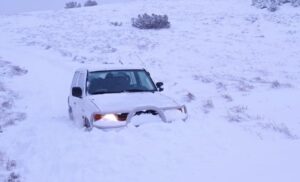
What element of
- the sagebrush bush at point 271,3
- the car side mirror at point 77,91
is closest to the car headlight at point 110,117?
the car side mirror at point 77,91

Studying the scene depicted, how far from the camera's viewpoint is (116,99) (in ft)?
27.9

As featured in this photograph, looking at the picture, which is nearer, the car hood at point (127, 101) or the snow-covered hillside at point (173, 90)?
the snow-covered hillside at point (173, 90)

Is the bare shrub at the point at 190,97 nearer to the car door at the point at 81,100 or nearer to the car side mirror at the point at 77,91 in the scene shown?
the car door at the point at 81,100

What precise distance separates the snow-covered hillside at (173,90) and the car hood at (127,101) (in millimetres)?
543

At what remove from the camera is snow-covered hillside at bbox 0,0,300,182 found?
651cm

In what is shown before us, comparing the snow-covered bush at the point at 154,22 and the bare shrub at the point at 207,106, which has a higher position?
the bare shrub at the point at 207,106

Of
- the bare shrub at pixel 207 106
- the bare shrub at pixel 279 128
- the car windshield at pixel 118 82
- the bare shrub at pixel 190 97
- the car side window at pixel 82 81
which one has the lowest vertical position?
the bare shrub at pixel 190 97

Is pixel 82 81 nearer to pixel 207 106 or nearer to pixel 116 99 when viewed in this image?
pixel 116 99

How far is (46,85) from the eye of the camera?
1923 cm

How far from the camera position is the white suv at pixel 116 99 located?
7852mm

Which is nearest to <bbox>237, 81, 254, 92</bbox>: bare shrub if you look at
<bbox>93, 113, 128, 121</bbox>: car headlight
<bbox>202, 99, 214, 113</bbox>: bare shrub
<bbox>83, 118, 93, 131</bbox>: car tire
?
<bbox>202, 99, 214, 113</bbox>: bare shrub

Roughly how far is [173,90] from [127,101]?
9.72 meters

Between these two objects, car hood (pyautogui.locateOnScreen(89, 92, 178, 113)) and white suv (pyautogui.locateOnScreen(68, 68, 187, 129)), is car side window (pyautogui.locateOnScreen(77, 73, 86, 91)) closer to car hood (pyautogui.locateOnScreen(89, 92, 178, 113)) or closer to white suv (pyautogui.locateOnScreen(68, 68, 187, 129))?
white suv (pyautogui.locateOnScreen(68, 68, 187, 129))

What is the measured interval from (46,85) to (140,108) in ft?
39.2
